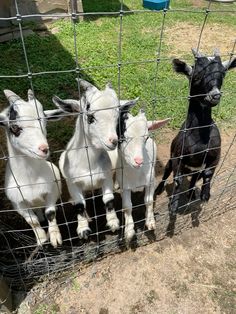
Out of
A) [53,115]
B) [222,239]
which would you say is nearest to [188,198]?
[222,239]

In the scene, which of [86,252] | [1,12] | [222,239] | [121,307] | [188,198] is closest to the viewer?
[121,307]

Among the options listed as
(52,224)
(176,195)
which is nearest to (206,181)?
(176,195)

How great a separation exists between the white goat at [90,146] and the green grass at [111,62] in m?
1.48

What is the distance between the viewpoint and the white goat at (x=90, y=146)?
8.03 feet

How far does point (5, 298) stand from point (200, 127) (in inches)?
82.8

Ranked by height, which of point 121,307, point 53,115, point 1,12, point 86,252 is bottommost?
point 121,307

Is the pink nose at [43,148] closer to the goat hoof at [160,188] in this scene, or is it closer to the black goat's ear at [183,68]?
the black goat's ear at [183,68]

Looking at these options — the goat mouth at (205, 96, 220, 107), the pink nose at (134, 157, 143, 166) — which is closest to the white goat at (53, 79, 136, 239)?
the pink nose at (134, 157, 143, 166)

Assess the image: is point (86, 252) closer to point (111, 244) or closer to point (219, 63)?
point (111, 244)

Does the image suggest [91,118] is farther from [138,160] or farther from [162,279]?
[162,279]

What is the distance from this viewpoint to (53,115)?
2543 millimetres

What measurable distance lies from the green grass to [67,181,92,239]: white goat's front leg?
4.97 ft

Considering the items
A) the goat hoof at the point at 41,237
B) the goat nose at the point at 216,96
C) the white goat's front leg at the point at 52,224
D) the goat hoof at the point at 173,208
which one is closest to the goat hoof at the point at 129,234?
the goat hoof at the point at 173,208

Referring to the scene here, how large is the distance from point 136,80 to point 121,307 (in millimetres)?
3715
